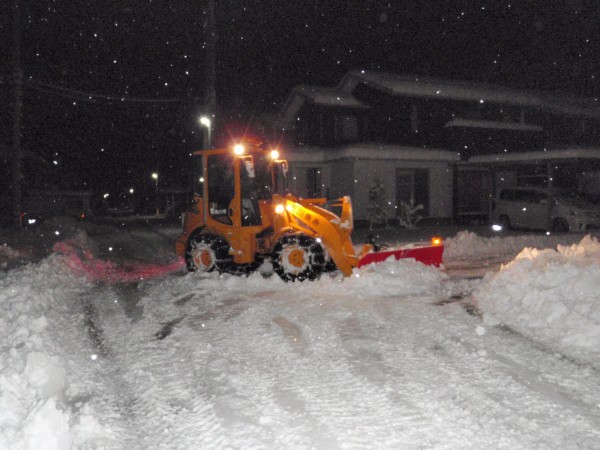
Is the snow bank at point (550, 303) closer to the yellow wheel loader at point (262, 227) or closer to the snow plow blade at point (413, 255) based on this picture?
the snow plow blade at point (413, 255)

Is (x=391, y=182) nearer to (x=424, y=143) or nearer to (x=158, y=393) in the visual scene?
(x=424, y=143)

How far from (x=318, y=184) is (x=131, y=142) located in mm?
36626

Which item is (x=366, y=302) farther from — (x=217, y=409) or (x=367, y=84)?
(x=367, y=84)

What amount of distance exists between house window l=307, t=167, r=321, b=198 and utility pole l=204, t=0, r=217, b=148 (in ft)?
30.3

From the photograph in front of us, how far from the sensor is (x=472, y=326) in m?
8.25

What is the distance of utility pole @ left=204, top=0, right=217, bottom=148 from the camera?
20359 mm

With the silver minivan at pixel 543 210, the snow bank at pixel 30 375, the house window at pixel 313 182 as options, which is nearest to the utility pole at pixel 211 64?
the house window at pixel 313 182

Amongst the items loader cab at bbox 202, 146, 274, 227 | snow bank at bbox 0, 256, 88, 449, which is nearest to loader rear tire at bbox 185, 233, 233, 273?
loader cab at bbox 202, 146, 274, 227

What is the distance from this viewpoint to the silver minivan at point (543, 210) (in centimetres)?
2233

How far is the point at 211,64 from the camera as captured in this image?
2041cm

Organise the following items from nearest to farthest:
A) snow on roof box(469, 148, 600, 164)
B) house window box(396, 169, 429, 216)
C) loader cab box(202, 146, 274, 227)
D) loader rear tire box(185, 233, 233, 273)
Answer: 1. loader cab box(202, 146, 274, 227)
2. loader rear tire box(185, 233, 233, 273)
3. snow on roof box(469, 148, 600, 164)
4. house window box(396, 169, 429, 216)

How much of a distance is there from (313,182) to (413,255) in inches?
683

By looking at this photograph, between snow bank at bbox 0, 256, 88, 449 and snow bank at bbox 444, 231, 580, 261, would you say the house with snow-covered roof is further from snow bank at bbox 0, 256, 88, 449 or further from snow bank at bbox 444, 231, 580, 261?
snow bank at bbox 0, 256, 88, 449

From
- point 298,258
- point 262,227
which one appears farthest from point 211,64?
point 298,258
